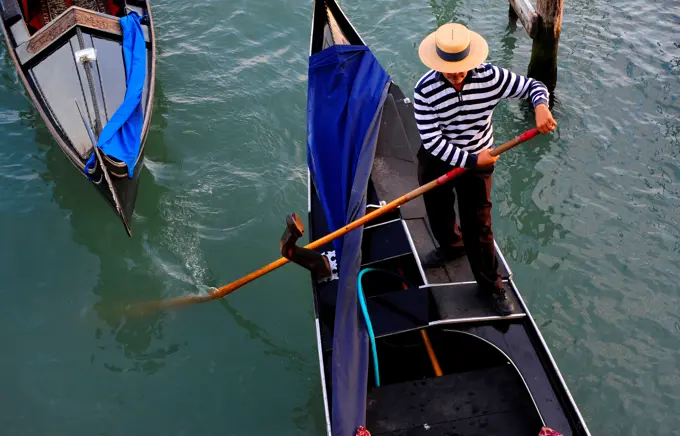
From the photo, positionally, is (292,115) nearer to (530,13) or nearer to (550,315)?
(530,13)

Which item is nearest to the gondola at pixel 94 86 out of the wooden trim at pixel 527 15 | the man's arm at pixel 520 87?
the man's arm at pixel 520 87

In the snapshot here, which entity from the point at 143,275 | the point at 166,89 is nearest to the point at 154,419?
the point at 143,275

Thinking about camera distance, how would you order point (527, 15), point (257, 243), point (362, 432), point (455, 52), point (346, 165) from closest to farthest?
point (362, 432) → point (455, 52) → point (346, 165) → point (257, 243) → point (527, 15)

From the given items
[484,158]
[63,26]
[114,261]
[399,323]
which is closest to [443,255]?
[399,323]

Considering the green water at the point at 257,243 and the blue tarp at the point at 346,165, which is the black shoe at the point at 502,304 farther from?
the green water at the point at 257,243

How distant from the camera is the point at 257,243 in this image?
458cm

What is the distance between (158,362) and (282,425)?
94 cm

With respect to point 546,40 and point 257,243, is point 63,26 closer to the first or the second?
point 257,243

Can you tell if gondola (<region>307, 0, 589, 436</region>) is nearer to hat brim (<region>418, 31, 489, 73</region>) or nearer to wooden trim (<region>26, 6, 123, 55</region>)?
hat brim (<region>418, 31, 489, 73</region>)

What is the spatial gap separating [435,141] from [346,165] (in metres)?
0.98

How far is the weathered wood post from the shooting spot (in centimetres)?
516

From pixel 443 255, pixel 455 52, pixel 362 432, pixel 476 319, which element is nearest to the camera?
pixel 362 432

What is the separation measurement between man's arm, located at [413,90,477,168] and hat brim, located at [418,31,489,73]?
178 mm

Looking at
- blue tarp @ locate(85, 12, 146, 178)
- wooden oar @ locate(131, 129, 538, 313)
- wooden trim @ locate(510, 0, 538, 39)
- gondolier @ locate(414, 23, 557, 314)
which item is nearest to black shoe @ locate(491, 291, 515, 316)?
gondolier @ locate(414, 23, 557, 314)
